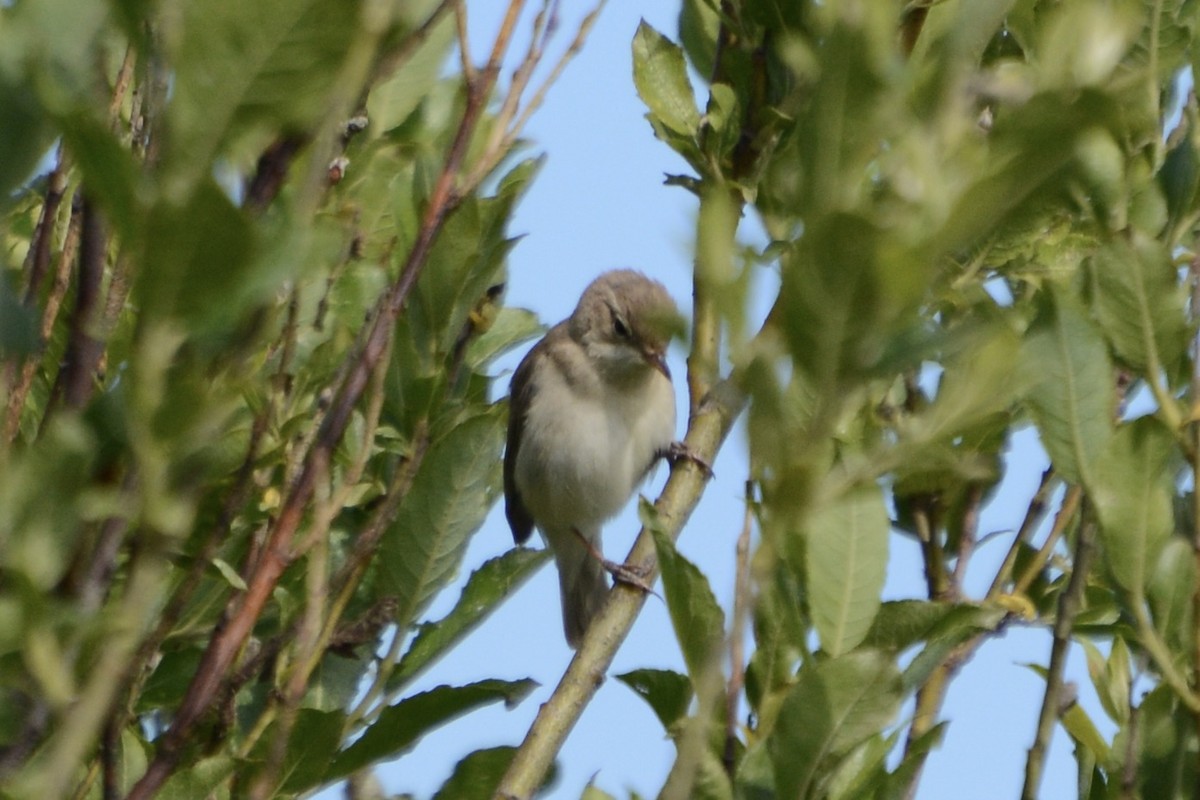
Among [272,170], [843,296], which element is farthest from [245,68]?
[272,170]

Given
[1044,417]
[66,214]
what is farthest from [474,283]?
[1044,417]

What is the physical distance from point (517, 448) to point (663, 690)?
5409 mm

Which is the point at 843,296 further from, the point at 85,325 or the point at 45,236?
the point at 45,236

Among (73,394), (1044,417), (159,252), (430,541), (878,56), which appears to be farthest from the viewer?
(430,541)

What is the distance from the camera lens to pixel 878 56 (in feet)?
3.74

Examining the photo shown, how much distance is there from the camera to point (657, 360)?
269 inches

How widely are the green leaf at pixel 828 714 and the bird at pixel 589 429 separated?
5.00 meters

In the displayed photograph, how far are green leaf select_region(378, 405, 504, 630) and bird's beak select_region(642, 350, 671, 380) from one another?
423 cm

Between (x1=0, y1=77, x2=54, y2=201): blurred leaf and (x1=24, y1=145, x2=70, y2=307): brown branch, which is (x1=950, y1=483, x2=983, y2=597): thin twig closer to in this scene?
(x1=24, y1=145, x2=70, y2=307): brown branch

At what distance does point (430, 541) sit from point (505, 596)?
21 cm

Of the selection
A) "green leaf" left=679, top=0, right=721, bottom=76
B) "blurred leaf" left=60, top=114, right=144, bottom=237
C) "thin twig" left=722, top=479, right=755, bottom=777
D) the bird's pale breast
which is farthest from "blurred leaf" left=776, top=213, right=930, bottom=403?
the bird's pale breast

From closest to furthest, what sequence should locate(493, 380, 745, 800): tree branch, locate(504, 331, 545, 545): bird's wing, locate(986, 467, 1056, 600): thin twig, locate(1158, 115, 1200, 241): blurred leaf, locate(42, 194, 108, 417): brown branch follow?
1. locate(42, 194, 108, 417): brown branch
2. locate(493, 380, 745, 800): tree branch
3. locate(1158, 115, 1200, 241): blurred leaf
4. locate(986, 467, 1056, 600): thin twig
5. locate(504, 331, 545, 545): bird's wing

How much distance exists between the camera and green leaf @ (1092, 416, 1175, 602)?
6.46ft

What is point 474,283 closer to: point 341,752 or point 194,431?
point 341,752
